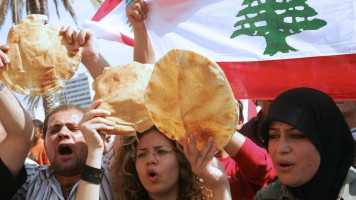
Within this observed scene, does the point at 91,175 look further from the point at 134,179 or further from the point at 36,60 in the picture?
the point at 36,60

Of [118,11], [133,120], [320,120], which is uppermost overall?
[118,11]

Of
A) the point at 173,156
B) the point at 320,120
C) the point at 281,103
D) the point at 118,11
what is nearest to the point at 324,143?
the point at 320,120

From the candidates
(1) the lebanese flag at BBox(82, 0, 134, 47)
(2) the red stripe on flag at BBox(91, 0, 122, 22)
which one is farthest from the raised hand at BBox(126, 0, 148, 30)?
(2) the red stripe on flag at BBox(91, 0, 122, 22)

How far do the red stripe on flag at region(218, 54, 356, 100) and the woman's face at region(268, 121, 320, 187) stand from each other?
796 mm

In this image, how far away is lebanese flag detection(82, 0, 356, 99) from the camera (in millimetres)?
2928

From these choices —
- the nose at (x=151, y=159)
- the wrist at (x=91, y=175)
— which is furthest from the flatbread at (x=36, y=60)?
the nose at (x=151, y=159)

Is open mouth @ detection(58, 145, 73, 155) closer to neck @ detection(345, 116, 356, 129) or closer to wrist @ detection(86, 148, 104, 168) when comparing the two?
wrist @ detection(86, 148, 104, 168)

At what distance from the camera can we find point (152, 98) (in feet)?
7.31

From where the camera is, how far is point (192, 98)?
2191 mm

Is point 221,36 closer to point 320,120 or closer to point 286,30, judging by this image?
point 286,30

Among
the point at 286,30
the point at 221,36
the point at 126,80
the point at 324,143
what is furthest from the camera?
the point at 221,36

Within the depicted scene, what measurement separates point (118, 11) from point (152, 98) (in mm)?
2154

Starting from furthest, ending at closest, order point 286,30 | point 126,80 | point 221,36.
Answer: point 221,36, point 286,30, point 126,80

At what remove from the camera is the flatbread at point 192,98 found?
2127 mm
